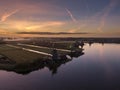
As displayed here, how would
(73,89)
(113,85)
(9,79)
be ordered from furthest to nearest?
(9,79)
(113,85)
(73,89)

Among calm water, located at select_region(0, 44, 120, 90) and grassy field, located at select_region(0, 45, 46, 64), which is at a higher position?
grassy field, located at select_region(0, 45, 46, 64)

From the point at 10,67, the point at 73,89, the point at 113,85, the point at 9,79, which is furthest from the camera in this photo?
the point at 10,67

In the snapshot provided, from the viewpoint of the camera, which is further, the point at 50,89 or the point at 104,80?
the point at 104,80

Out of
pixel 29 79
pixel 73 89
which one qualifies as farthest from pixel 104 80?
pixel 29 79

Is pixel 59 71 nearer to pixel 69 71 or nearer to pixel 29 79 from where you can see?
pixel 69 71

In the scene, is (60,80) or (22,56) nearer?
(60,80)

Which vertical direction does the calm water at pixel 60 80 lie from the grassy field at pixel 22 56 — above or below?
below

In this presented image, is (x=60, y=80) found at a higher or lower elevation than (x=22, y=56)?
lower

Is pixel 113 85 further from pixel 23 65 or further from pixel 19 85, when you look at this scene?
pixel 23 65

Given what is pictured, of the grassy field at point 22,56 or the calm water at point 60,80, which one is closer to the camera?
the calm water at point 60,80

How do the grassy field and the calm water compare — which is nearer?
the calm water
